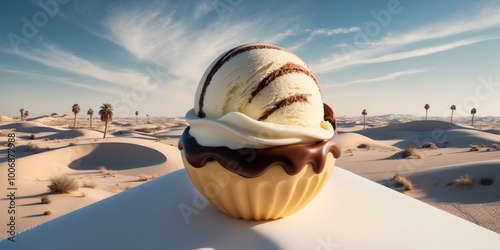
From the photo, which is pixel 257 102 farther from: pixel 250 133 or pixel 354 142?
pixel 354 142

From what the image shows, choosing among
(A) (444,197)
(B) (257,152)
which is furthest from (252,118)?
(A) (444,197)

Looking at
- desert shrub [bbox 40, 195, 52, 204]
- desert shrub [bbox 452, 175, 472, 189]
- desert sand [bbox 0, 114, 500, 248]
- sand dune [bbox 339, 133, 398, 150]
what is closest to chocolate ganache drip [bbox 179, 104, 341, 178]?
desert sand [bbox 0, 114, 500, 248]

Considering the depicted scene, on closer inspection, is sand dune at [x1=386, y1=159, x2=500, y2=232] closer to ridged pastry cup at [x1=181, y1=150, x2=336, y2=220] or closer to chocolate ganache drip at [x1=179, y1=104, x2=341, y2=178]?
ridged pastry cup at [x1=181, y1=150, x2=336, y2=220]

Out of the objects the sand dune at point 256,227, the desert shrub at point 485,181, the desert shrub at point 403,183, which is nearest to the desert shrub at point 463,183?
the desert shrub at point 485,181

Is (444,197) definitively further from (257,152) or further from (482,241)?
(257,152)

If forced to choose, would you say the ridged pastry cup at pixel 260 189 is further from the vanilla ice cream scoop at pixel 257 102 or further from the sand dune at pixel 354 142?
the sand dune at pixel 354 142
